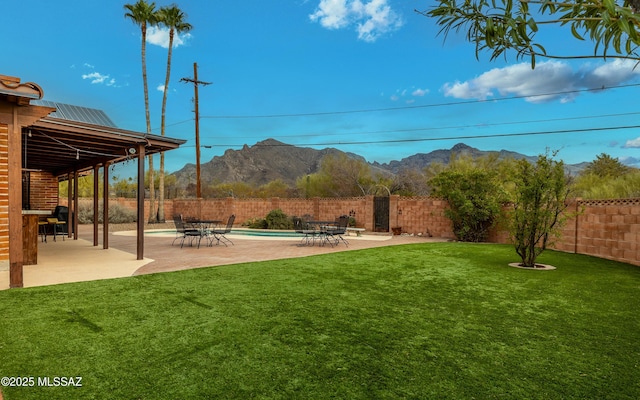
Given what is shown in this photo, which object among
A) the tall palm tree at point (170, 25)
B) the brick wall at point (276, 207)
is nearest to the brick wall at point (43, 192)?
the tall palm tree at point (170, 25)

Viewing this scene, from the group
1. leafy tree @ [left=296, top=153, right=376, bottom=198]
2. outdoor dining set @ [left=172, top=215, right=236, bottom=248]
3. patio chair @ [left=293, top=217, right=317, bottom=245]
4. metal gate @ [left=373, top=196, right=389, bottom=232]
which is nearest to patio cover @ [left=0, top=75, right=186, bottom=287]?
outdoor dining set @ [left=172, top=215, right=236, bottom=248]

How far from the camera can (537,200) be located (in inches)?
303

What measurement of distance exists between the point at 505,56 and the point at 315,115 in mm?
33416

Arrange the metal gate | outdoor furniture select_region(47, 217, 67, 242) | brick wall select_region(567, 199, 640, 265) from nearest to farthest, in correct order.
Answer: brick wall select_region(567, 199, 640, 265) < outdoor furniture select_region(47, 217, 67, 242) < the metal gate

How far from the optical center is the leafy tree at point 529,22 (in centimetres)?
143

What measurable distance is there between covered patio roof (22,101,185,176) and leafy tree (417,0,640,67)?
637 centimetres

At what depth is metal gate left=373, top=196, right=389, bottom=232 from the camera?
16.7m

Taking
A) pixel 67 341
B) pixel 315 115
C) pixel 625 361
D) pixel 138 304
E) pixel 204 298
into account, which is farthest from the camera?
→ pixel 315 115

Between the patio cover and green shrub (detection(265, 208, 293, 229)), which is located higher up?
the patio cover

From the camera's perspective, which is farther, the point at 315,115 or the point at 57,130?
the point at 315,115

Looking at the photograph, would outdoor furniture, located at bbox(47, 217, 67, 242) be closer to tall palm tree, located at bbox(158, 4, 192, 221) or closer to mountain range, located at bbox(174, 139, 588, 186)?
tall palm tree, located at bbox(158, 4, 192, 221)

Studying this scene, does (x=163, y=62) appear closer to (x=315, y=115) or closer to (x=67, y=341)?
(x=315, y=115)

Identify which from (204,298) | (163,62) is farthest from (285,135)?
(204,298)

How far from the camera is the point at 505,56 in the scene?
1.99 m
